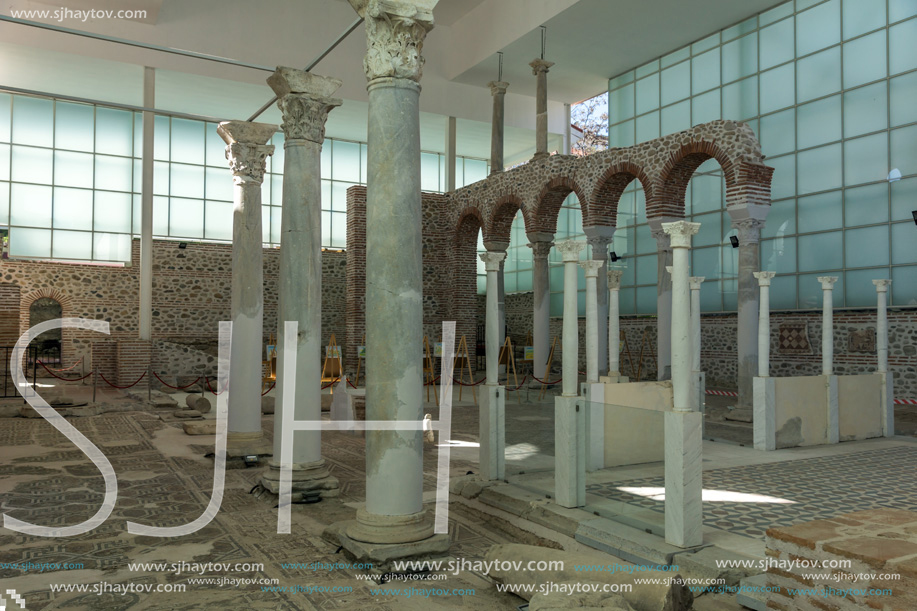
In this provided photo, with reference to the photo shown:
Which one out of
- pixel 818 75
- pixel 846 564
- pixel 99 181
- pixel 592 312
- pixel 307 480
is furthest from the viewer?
pixel 99 181

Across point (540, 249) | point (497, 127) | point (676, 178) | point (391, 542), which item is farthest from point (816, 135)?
point (391, 542)

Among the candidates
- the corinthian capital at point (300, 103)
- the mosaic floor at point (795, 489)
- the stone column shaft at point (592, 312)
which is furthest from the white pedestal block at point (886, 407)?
the corinthian capital at point (300, 103)

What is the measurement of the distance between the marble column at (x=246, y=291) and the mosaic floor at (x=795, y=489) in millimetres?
4142

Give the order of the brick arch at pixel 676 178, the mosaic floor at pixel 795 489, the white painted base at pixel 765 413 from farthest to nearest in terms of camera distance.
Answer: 1. the brick arch at pixel 676 178
2. the white painted base at pixel 765 413
3. the mosaic floor at pixel 795 489

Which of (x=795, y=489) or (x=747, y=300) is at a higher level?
A: (x=747, y=300)

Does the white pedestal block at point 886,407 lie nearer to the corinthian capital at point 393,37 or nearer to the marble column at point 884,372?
the marble column at point 884,372

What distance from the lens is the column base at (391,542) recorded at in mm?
4598

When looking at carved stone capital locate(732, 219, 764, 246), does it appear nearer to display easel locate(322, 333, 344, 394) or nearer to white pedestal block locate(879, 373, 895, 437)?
white pedestal block locate(879, 373, 895, 437)

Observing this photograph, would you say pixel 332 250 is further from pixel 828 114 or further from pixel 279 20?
pixel 828 114

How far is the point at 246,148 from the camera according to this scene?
27.3ft

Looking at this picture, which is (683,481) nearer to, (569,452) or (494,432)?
(569,452)

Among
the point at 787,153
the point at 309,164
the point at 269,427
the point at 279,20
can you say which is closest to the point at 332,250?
the point at 279,20

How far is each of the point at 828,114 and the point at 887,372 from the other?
828 centimetres

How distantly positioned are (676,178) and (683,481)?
11.0 metres
